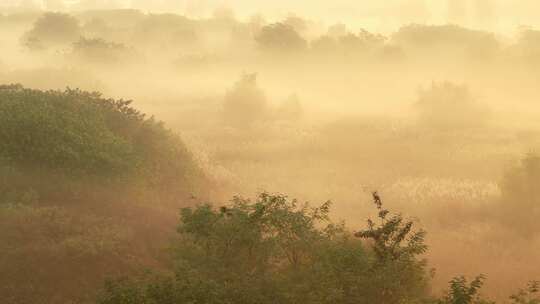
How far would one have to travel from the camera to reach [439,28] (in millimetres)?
95875

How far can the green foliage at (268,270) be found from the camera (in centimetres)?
1349

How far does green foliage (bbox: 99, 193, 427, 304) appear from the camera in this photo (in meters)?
13.5

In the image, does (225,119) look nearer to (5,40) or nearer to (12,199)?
(12,199)

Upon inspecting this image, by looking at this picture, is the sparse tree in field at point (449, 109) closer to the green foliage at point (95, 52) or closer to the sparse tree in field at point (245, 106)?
the sparse tree in field at point (245, 106)

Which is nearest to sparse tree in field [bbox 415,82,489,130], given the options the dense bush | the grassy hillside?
the grassy hillside

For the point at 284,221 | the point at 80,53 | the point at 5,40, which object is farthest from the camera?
the point at 5,40

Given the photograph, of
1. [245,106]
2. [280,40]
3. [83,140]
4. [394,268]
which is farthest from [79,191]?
[280,40]

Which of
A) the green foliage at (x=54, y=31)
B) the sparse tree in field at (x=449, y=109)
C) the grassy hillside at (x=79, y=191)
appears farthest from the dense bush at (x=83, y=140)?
the green foliage at (x=54, y=31)

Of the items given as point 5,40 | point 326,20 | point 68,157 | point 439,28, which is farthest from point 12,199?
point 326,20

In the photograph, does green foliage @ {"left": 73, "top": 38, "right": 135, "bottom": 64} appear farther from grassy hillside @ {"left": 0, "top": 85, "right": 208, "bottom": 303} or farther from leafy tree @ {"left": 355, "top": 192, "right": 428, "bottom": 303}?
leafy tree @ {"left": 355, "top": 192, "right": 428, "bottom": 303}

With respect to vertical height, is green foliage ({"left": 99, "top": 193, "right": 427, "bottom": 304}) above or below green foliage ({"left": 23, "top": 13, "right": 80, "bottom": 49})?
below

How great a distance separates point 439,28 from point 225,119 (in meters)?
55.1

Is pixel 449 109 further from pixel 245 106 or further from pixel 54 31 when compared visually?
pixel 54 31

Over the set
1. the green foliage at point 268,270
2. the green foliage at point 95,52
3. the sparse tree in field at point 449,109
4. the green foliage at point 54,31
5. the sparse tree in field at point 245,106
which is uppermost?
the green foliage at point 54,31
